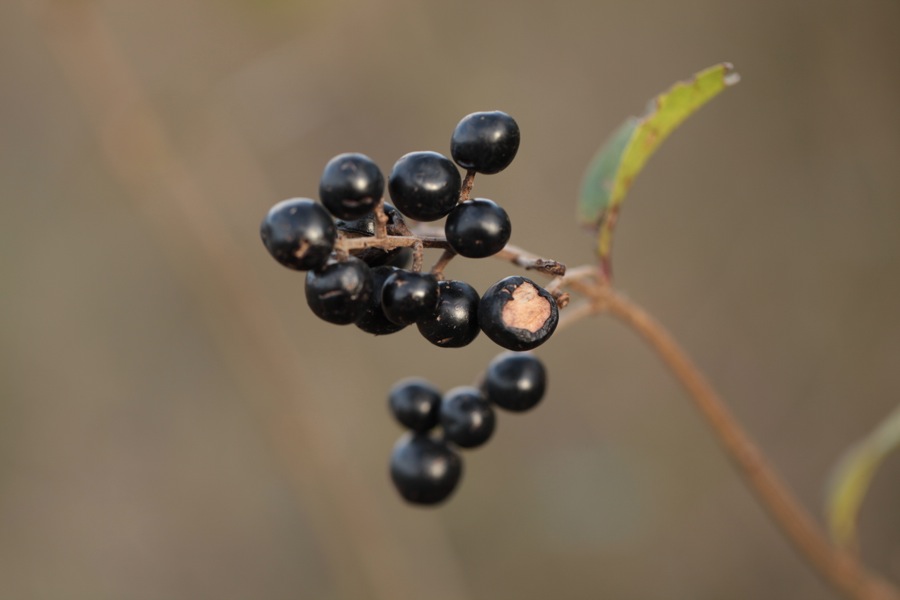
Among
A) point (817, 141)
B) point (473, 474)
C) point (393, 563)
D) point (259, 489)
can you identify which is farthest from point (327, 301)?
point (259, 489)

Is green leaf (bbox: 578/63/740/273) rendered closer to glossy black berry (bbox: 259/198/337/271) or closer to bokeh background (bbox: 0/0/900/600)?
glossy black berry (bbox: 259/198/337/271)

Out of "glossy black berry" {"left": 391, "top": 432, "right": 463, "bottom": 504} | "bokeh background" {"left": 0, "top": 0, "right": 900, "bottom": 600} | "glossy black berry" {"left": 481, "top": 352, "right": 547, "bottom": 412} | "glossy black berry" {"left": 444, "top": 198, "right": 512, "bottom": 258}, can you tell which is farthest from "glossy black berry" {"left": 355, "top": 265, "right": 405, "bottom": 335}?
"bokeh background" {"left": 0, "top": 0, "right": 900, "bottom": 600}

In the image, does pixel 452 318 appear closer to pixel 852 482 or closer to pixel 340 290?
pixel 340 290

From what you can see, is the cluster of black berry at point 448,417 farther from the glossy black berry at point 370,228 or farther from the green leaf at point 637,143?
the glossy black berry at point 370,228

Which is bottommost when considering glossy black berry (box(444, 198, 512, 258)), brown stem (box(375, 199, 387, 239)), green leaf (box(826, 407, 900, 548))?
green leaf (box(826, 407, 900, 548))

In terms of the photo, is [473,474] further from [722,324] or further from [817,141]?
[817,141]

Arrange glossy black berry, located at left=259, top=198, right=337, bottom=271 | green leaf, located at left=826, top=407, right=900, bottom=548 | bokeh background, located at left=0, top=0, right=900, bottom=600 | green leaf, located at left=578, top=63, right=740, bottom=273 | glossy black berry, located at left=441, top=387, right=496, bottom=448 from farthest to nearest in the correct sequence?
bokeh background, located at left=0, top=0, right=900, bottom=600 → green leaf, located at left=826, top=407, right=900, bottom=548 → glossy black berry, located at left=441, top=387, right=496, bottom=448 → green leaf, located at left=578, top=63, right=740, bottom=273 → glossy black berry, located at left=259, top=198, right=337, bottom=271

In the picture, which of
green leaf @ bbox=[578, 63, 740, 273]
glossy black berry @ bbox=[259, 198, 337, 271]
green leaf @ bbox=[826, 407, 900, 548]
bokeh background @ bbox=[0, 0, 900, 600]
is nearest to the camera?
glossy black berry @ bbox=[259, 198, 337, 271]

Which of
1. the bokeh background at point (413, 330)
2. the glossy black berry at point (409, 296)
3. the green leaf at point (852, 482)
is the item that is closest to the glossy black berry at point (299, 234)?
the glossy black berry at point (409, 296)
